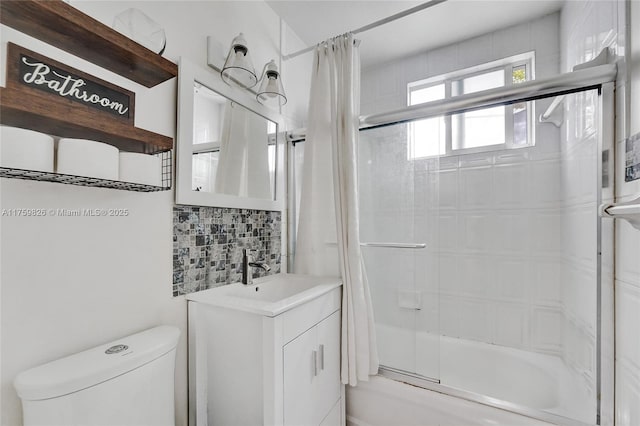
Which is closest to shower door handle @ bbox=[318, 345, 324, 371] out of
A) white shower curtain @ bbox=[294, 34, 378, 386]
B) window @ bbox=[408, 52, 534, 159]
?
white shower curtain @ bbox=[294, 34, 378, 386]

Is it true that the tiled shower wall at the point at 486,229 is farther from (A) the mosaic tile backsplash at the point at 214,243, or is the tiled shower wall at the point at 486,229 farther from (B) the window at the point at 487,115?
(A) the mosaic tile backsplash at the point at 214,243

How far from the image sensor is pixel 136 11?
35.6 inches

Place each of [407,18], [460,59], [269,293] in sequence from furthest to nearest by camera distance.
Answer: [460,59] → [407,18] → [269,293]

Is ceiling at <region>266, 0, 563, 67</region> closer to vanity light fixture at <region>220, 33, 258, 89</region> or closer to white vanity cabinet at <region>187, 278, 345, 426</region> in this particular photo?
vanity light fixture at <region>220, 33, 258, 89</region>

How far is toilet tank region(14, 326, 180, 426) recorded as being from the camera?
0.64m

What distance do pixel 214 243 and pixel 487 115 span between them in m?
1.88

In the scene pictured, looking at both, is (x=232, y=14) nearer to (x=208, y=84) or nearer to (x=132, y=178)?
(x=208, y=84)

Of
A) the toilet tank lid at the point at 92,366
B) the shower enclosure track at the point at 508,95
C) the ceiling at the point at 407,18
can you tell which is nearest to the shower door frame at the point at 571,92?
the shower enclosure track at the point at 508,95

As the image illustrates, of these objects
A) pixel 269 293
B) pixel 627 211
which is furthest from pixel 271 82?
pixel 627 211

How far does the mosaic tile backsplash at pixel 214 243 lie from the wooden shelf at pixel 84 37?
468 mm

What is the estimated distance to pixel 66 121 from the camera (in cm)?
68

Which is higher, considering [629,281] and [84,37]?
[84,37]

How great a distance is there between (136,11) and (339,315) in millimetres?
1415

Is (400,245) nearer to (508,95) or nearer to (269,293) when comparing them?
(269,293)
